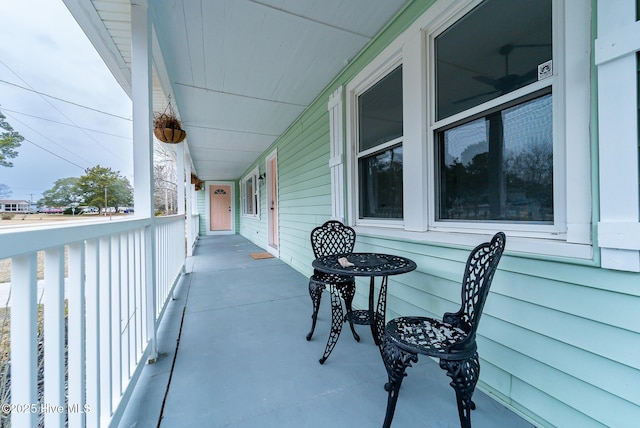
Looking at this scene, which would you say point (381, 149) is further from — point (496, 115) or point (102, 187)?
point (102, 187)

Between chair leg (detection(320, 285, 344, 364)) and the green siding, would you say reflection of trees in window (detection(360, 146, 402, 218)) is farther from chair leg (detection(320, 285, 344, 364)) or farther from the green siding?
chair leg (detection(320, 285, 344, 364))

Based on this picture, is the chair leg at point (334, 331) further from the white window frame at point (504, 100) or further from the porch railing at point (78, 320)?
the porch railing at point (78, 320)

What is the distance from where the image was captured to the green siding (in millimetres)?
988

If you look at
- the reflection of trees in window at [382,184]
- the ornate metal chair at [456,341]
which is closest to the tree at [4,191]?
the ornate metal chair at [456,341]

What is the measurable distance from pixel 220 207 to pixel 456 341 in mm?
11145

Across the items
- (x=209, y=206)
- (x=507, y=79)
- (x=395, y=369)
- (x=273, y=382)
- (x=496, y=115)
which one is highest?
(x=507, y=79)

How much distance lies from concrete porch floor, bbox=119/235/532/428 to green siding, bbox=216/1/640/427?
0.22m

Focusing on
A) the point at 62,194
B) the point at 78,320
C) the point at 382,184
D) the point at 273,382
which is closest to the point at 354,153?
the point at 382,184

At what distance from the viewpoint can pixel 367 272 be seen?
1.49 metres

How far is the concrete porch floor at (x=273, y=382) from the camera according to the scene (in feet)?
4.31

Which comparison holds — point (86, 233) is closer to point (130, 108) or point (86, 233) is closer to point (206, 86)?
point (130, 108)

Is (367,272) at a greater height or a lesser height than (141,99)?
lesser

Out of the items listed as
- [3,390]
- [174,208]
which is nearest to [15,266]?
[3,390]

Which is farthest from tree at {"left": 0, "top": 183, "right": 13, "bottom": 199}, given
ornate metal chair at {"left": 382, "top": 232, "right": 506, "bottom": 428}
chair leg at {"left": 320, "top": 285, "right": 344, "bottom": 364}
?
chair leg at {"left": 320, "top": 285, "right": 344, "bottom": 364}
